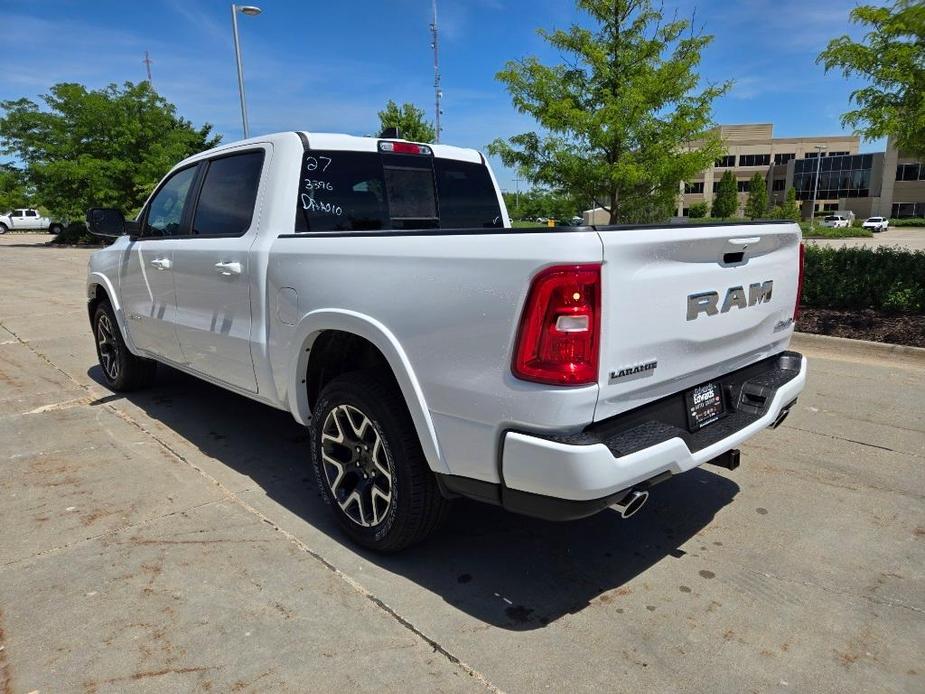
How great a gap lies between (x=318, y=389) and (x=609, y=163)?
8304 mm

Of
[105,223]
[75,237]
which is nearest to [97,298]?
[105,223]

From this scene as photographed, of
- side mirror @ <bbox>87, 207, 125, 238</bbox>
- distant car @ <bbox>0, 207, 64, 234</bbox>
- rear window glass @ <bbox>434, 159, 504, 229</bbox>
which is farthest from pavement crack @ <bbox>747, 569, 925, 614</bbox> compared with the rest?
distant car @ <bbox>0, 207, 64, 234</bbox>

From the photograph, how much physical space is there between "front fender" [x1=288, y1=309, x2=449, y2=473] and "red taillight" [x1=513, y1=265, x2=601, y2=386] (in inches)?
22.3

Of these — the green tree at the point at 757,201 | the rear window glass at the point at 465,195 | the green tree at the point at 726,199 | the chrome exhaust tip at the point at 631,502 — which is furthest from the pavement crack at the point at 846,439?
the green tree at the point at 726,199

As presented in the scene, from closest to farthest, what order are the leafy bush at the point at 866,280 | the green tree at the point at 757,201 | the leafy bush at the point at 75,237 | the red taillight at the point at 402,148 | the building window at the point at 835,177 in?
the red taillight at the point at 402,148 → the leafy bush at the point at 866,280 → the leafy bush at the point at 75,237 → the green tree at the point at 757,201 → the building window at the point at 835,177

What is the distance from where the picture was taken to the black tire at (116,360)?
5.50 m

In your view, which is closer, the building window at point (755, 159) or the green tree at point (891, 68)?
the green tree at point (891, 68)

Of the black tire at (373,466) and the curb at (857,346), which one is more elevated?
the black tire at (373,466)

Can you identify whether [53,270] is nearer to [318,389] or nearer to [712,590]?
[318,389]

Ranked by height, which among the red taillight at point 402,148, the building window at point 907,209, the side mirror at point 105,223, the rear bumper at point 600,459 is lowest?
the building window at point 907,209

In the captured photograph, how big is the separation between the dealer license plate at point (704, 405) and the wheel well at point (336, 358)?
1376mm

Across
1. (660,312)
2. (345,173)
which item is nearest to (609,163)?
(345,173)

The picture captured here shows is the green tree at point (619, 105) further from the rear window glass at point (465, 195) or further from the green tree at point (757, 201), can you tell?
the green tree at point (757, 201)

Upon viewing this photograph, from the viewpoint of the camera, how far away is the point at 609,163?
10383 millimetres
